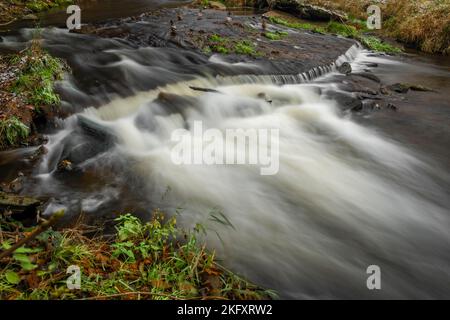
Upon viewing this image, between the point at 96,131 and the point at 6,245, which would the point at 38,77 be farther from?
the point at 6,245

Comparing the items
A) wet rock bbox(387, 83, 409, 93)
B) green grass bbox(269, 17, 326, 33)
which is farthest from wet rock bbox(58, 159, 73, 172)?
green grass bbox(269, 17, 326, 33)

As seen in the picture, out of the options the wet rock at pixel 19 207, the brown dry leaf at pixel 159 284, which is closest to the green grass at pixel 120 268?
the brown dry leaf at pixel 159 284

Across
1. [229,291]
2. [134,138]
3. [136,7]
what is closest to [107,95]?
[134,138]

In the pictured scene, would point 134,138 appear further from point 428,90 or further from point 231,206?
point 428,90

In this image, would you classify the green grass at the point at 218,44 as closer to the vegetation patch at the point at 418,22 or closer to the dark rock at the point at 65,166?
the dark rock at the point at 65,166

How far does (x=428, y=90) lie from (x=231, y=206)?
26.1 ft

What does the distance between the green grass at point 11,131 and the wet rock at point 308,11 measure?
17316 millimetres

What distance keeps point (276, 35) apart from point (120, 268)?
12.4 meters

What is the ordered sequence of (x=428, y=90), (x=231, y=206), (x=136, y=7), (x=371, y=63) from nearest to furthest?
(x=231, y=206) < (x=428, y=90) < (x=371, y=63) < (x=136, y=7)

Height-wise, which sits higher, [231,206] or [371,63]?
[371,63]

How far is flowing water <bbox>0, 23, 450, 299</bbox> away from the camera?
3.69 metres

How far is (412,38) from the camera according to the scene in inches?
595

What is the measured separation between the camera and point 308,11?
61.6ft

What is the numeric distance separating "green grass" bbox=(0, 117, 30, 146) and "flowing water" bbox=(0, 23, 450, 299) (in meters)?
0.47
